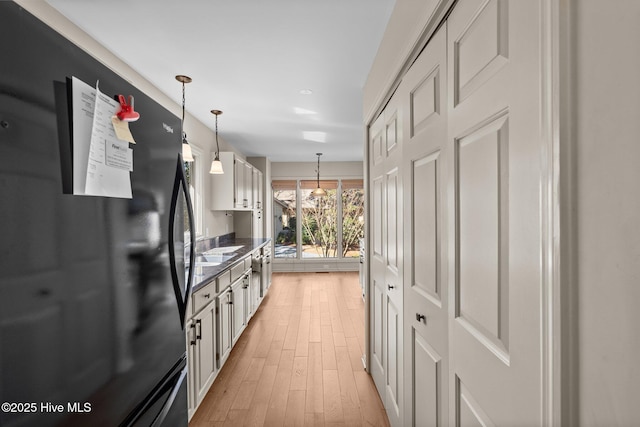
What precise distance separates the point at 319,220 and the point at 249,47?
5382mm

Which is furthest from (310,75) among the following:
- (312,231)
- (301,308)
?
(312,231)

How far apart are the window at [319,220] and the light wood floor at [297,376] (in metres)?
2.81

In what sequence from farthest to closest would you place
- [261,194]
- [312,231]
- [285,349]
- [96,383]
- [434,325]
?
[312,231], [261,194], [285,349], [434,325], [96,383]

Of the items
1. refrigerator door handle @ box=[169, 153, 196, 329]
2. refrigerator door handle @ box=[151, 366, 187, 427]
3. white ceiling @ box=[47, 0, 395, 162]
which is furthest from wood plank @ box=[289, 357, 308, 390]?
white ceiling @ box=[47, 0, 395, 162]

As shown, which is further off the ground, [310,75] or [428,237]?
[310,75]

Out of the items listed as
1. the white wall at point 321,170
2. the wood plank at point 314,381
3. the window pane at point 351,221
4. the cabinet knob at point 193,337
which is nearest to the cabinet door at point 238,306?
the wood plank at point 314,381

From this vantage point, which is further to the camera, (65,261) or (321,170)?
(321,170)

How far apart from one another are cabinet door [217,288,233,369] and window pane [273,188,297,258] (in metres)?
4.42

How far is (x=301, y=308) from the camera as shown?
4629mm

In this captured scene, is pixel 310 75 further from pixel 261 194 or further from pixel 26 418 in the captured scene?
pixel 261 194

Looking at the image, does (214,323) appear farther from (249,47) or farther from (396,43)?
(396,43)

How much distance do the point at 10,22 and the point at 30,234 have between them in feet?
1.37

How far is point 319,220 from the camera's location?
7.42 meters

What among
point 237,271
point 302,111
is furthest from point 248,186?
point 237,271
